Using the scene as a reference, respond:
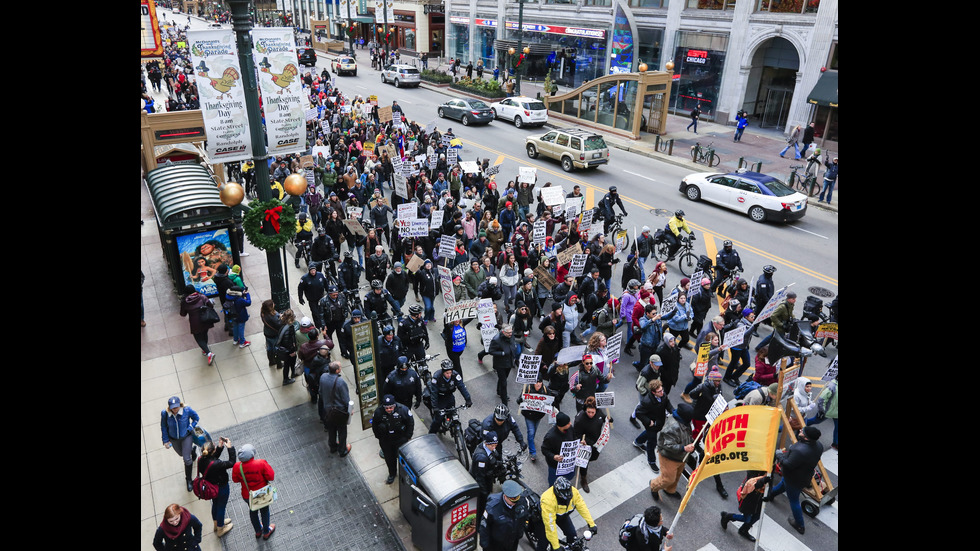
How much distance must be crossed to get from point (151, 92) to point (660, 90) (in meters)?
35.4

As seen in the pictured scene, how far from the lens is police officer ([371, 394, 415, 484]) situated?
816cm

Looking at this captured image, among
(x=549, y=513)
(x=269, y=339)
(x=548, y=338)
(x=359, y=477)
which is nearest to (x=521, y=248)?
(x=548, y=338)

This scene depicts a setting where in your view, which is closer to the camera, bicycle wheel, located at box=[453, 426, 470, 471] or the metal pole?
bicycle wheel, located at box=[453, 426, 470, 471]

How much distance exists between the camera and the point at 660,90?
3091 centimetres

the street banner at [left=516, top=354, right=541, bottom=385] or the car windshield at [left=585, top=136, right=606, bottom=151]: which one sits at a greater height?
the car windshield at [left=585, top=136, right=606, bottom=151]

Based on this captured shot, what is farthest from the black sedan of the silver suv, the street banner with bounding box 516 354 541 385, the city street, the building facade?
the street banner with bounding box 516 354 541 385

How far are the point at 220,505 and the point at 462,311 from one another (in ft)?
16.6

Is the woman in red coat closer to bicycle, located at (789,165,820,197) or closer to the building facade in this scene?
bicycle, located at (789,165,820,197)

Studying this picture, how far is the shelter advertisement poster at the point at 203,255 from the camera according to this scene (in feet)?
42.1

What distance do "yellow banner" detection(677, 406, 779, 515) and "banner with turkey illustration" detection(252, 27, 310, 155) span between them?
906 cm

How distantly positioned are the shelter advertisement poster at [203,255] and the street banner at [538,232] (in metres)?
7.11

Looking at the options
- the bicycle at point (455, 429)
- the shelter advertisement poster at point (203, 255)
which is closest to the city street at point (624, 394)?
the bicycle at point (455, 429)

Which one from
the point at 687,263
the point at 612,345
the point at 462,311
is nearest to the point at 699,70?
the point at 687,263

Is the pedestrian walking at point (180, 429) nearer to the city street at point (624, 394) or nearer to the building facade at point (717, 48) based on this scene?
the city street at point (624, 394)
